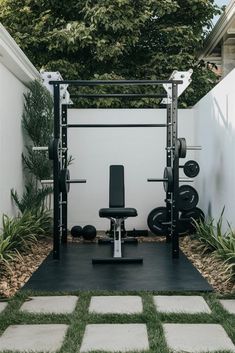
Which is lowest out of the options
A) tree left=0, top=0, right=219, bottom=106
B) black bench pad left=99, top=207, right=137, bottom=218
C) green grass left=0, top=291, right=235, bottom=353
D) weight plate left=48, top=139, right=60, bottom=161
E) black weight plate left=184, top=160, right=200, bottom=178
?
green grass left=0, top=291, right=235, bottom=353

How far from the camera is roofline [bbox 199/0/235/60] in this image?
8.97 metres

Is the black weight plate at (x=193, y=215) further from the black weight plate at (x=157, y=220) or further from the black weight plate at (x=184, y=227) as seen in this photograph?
the black weight plate at (x=157, y=220)

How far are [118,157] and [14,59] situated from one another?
2702 millimetres

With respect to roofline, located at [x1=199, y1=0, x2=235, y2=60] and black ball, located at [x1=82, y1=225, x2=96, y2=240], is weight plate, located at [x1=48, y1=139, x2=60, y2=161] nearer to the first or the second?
black ball, located at [x1=82, y1=225, x2=96, y2=240]

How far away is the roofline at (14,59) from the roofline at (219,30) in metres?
3.72

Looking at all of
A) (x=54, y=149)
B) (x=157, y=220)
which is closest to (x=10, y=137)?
(x=54, y=149)

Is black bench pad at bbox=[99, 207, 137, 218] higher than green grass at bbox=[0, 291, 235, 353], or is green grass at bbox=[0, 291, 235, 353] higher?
black bench pad at bbox=[99, 207, 137, 218]

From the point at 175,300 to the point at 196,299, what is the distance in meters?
0.17

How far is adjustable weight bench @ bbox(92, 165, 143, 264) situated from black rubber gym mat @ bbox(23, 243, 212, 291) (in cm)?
11

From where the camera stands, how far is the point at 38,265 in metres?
5.51

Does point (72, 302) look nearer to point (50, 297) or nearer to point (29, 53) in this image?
point (50, 297)

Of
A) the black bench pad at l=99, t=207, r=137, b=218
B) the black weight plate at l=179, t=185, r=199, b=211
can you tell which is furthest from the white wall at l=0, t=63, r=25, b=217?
the black weight plate at l=179, t=185, r=199, b=211

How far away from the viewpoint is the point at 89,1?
10195 mm

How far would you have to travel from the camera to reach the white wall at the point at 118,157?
8172 mm
